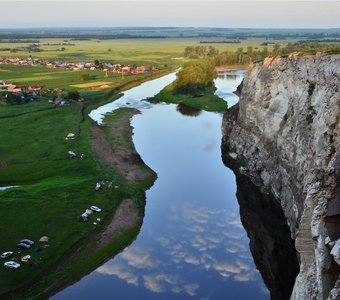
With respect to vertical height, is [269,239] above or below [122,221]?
above

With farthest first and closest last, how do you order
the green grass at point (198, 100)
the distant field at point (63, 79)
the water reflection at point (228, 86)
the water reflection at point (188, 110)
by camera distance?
the distant field at point (63, 79)
the water reflection at point (228, 86)
the green grass at point (198, 100)
the water reflection at point (188, 110)

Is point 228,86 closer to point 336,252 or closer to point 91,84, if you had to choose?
point 91,84

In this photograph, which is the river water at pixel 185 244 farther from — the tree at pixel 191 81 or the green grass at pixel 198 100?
the tree at pixel 191 81

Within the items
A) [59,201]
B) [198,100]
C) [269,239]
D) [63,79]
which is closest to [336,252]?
[269,239]

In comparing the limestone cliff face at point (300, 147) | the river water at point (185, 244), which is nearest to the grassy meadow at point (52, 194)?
the river water at point (185, 244)

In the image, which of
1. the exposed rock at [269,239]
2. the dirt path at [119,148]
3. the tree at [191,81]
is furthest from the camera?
the tree at [191,81]

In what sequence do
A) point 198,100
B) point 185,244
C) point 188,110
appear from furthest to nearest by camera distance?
point 198,100 → point 188,110 → point 185,244
